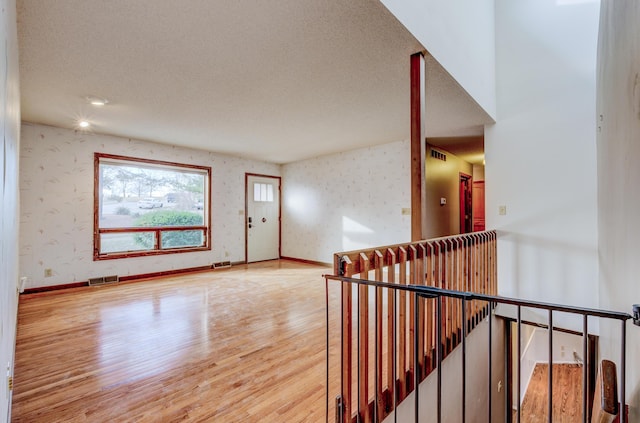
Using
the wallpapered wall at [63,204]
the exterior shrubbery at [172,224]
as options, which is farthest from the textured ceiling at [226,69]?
the exterior shrubbery at [172,224]

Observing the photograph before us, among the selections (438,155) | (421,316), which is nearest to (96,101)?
(421,316)

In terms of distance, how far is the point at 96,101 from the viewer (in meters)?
3.39

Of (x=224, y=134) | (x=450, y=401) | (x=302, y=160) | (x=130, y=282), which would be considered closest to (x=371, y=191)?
(x=302, y=160)

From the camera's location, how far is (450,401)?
93.6 inches

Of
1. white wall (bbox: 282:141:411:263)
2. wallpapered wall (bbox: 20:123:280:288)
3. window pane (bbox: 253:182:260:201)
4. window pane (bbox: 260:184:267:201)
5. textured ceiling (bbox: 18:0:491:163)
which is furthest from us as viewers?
window pane (bbox: 260:184:267:201)

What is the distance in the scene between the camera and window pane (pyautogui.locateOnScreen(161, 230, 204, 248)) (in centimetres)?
549

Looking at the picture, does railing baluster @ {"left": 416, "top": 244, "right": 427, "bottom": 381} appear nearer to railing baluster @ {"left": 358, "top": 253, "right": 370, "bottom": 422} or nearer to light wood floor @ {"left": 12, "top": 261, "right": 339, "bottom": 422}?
railing baluster @ {"left": 358, "top": 253, "right": 370, "bottom": 422}

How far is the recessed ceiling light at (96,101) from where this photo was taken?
3.31 meters

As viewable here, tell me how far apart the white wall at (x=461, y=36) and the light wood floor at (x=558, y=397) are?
4.54 meters

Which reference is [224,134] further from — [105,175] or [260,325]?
[260,325]

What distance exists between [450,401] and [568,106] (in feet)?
11.5

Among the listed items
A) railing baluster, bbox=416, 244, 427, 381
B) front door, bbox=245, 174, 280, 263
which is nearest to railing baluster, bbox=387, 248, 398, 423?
railing baluster, bbox=416, 244, 427, 381

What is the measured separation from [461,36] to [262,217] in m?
5.36

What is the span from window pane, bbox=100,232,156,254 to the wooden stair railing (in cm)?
432
